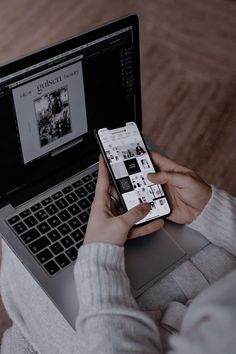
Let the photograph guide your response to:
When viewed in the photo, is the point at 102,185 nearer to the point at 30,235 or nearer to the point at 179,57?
the point at 30,235

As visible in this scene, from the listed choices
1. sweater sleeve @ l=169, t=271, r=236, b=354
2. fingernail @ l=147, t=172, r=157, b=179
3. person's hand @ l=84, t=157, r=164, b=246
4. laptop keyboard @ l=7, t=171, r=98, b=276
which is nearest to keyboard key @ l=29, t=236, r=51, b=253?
laptop keyboard @ l=7, t=171, r=98, b=276

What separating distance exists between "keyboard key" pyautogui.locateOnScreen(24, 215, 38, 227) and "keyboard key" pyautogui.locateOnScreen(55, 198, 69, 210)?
53 mm

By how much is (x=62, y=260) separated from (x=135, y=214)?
0.55ft

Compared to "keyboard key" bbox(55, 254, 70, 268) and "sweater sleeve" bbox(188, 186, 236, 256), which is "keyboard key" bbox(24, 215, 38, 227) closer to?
"keyboard key" bbox(55, 254, 70, 268)

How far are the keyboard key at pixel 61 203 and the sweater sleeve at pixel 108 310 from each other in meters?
0.17

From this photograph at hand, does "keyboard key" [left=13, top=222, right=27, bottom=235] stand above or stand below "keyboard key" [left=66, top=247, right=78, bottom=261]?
above

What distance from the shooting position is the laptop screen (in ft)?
2.73

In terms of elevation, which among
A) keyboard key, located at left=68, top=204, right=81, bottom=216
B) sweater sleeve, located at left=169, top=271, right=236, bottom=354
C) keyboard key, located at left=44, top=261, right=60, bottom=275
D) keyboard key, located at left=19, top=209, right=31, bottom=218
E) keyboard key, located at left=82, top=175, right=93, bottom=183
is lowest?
sweater sleeve, located at left=169, top=271, right=236, bottom=354

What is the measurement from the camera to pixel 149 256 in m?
0.91

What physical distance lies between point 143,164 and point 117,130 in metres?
0.08

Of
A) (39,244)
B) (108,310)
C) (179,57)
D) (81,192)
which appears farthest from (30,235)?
(179,57)

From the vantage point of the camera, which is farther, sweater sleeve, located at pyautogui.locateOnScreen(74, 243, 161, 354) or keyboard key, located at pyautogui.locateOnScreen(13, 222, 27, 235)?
keyboard key, located at pyautogui.locateOnScreen(13, 222, 27, 235)

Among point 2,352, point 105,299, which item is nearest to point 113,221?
point 105,299

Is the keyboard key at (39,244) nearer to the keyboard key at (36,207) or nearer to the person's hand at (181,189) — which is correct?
the keyboard key at (36,207)
